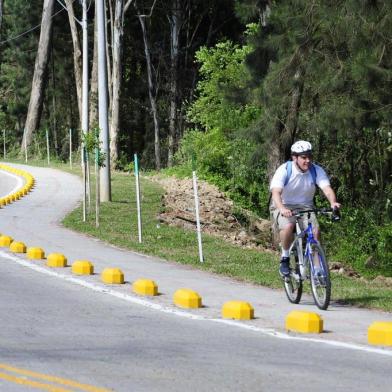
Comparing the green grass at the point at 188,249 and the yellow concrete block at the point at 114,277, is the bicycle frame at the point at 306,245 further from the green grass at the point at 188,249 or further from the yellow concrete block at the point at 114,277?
the yellow concrete block at the point at 114,277

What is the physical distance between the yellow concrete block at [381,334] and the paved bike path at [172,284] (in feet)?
0.32

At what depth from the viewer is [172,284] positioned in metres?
13.8

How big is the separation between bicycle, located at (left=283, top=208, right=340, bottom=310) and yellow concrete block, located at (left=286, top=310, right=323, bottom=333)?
1239 mm

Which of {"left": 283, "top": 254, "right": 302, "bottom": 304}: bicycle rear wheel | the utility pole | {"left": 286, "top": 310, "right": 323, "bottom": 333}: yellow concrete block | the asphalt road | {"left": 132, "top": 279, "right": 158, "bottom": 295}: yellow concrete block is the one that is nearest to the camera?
the asphalt road

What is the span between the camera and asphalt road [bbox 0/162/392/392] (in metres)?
7.60

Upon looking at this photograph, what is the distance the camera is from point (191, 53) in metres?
59.2

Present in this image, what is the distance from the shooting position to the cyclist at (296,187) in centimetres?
1155

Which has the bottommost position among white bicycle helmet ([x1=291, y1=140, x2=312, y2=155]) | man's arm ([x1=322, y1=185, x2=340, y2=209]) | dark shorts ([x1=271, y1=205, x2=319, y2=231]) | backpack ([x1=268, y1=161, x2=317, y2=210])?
dark shorts ([x1=271, y1=205, x2=319, y2=231])

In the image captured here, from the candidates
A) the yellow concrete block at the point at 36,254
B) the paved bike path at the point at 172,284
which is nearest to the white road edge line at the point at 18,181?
the paved bike path at the point at 172,284

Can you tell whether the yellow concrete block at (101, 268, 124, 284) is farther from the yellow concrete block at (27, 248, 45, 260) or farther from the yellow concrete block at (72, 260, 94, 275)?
the yellow concrete block at (27, 248, 45, 260)

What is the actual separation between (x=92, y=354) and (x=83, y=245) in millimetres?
10426

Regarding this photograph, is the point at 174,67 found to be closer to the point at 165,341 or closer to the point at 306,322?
the point at 306,322

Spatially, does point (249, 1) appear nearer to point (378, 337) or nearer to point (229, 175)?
point (229, 175)

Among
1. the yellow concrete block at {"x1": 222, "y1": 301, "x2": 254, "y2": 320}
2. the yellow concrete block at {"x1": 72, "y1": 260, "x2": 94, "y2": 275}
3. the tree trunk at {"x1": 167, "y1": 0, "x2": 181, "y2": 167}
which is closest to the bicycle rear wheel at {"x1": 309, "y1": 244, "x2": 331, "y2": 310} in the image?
the yellow concrete block at {"x1": 222, "y1": 301, "x2": 254, "y2": 320}
